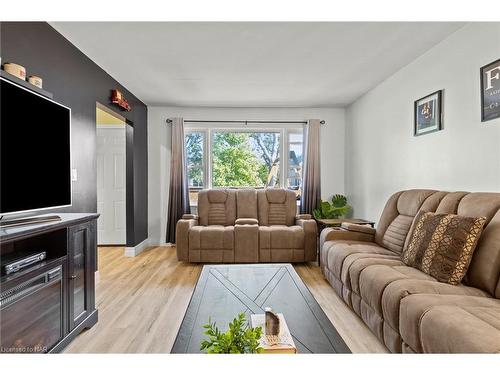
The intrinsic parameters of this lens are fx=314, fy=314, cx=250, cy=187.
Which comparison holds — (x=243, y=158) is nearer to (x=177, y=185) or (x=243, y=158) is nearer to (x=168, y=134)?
(x=177, y=185)

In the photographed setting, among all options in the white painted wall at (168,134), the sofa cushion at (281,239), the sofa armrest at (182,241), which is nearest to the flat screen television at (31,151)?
the sofa armrest at (182,241)

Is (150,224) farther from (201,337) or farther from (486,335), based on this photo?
(486,335)

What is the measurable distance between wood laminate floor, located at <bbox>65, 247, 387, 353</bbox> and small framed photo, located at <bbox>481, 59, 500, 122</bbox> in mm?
1862

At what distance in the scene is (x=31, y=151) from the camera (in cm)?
199

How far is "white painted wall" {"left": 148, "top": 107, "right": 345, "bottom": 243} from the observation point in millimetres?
5500

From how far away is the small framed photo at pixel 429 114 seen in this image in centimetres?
296

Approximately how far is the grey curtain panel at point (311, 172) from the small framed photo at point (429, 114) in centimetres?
217

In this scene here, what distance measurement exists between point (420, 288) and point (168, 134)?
4.64 meters

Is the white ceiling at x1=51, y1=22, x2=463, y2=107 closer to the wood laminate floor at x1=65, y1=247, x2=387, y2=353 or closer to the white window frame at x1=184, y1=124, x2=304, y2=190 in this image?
the white window frame at x1=184, y1=124, x2=304, y2=190

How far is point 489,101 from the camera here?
2.35 meters

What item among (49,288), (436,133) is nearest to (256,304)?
(49,288)

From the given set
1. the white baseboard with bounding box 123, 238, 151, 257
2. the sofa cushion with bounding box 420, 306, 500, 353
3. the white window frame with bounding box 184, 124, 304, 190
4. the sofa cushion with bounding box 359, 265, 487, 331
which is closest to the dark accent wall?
the white window frame with bounding box 184, 124, 304, 190

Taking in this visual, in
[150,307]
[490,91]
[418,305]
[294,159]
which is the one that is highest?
[490,91]
